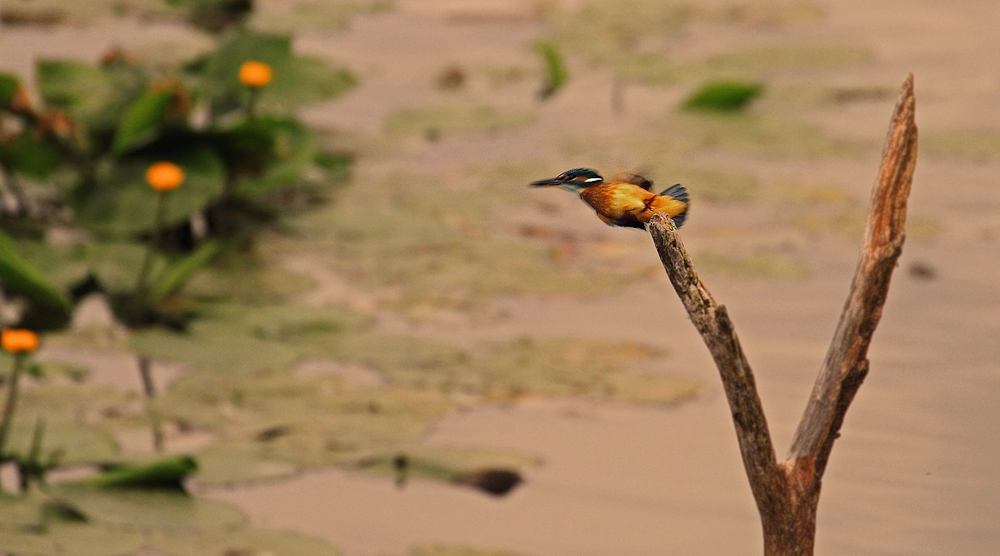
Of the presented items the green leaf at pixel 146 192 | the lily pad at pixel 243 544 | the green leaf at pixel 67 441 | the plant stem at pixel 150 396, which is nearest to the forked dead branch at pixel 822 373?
the lily pad at pixel 243 544

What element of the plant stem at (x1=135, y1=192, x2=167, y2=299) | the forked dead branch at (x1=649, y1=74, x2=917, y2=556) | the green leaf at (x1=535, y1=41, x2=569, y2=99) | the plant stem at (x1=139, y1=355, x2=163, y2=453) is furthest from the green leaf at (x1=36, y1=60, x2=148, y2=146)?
the forked dead branch at (x1=649, y1=74, x2=917, y2=556)

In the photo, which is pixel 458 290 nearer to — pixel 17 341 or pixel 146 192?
pixel 146 192

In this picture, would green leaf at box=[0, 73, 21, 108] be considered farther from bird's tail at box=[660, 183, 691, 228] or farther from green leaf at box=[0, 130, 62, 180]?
bird's tail at box=[660, 183, 691, 228]

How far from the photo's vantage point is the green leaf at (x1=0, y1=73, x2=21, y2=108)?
4871 mm

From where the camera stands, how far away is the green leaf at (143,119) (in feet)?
15.9

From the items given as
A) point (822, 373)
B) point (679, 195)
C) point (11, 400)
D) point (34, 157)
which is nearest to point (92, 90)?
point (34, 157)

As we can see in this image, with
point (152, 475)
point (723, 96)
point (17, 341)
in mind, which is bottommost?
point (152, 475)

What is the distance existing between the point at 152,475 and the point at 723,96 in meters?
3.85

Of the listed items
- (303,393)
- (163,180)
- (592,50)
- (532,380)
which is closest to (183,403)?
(303,393)

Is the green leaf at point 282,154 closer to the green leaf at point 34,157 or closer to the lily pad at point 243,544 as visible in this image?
the green leaf at point 34,157

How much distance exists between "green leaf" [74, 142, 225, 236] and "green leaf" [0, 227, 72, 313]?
671 mm

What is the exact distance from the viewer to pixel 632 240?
5.33 meters

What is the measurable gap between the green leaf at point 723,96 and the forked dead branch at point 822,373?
444 cm

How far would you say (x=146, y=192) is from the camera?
4816 millimetres
